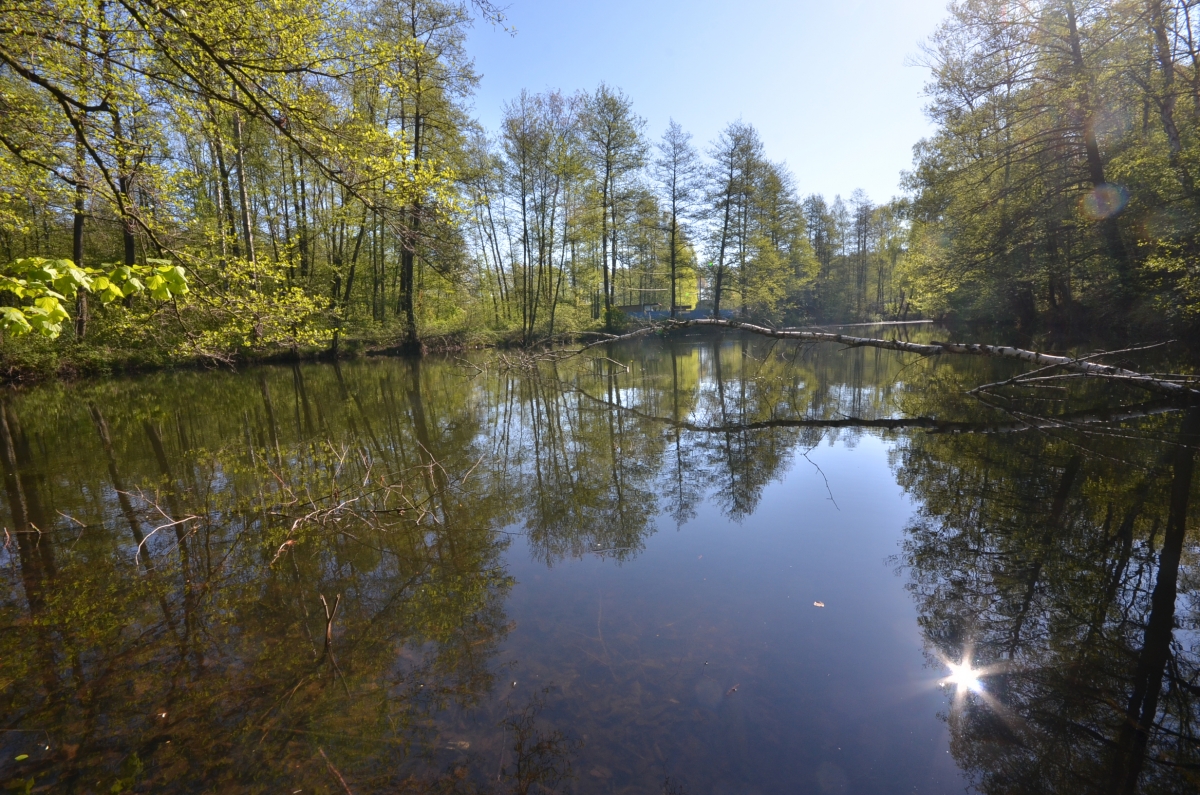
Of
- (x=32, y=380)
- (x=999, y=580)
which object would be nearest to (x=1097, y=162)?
(x=999, y=580)

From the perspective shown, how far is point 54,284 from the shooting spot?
2.51m

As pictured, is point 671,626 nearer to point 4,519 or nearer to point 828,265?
point 4,519

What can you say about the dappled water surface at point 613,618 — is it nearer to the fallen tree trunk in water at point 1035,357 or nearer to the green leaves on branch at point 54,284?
the fallen tree trunk in water at point 1035,357

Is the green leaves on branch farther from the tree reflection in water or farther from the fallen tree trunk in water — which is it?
the fallen tree trunk in water

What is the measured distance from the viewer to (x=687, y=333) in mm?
34250

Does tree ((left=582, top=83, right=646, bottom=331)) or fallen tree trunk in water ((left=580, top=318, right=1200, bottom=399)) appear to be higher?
tree ((left=582, top=83, right=646, bottom=331))

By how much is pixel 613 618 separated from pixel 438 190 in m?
5.04

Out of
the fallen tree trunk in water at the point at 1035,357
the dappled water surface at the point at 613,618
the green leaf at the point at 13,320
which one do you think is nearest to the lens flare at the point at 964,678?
the dappled water surface at the point at 613,618

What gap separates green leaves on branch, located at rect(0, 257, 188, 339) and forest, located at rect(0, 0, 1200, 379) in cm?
2

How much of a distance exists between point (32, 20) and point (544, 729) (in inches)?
265

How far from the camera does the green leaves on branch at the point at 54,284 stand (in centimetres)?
225

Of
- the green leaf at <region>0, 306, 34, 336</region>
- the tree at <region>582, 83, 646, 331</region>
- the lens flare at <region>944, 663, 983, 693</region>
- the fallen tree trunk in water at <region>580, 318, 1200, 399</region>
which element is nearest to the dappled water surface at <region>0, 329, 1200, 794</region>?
the lens flare at <region>944, 663, 983, 693</region>

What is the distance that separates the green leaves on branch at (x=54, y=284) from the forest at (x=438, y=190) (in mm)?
18

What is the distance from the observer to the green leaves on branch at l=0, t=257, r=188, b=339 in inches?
88.7
